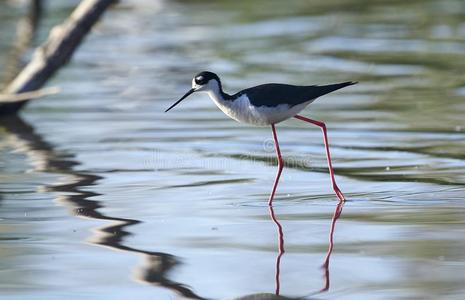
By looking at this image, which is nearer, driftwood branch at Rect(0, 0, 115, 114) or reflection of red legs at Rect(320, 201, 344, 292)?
reflection of red legs at Rect(320, 201, 344, 292)

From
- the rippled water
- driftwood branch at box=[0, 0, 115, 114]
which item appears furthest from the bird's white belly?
driftwood branch at box=[0, 0, 115, 114]

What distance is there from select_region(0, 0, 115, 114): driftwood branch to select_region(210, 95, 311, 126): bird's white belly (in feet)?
11.6

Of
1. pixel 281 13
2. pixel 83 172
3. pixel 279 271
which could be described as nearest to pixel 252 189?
pixel 83 172

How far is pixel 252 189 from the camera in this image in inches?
355

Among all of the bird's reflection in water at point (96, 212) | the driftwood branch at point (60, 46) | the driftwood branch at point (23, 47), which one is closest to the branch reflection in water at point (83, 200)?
the bird's reflection in water at point (96, 212)

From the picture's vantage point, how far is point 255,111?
8.66 meters

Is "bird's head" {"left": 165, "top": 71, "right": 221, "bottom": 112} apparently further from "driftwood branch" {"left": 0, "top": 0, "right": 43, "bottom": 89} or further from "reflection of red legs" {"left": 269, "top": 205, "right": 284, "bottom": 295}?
"driftwood branch" {"left": 0, "top": 0, "right": 43, "bottom": 89}

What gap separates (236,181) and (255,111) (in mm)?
848

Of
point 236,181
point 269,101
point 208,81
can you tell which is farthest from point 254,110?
point 236,181

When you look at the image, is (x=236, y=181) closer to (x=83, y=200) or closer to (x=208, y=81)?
(x=208, y=81)

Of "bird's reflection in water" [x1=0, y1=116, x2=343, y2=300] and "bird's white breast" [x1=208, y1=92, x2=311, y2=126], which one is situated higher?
"bird's white breast" [x1=208, y1=92, x2=311, y2=126]

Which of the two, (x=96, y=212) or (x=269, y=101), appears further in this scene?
(x=269, y=101)

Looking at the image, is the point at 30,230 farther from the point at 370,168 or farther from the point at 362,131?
the point at 362,131

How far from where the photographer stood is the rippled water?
21.3 feet
